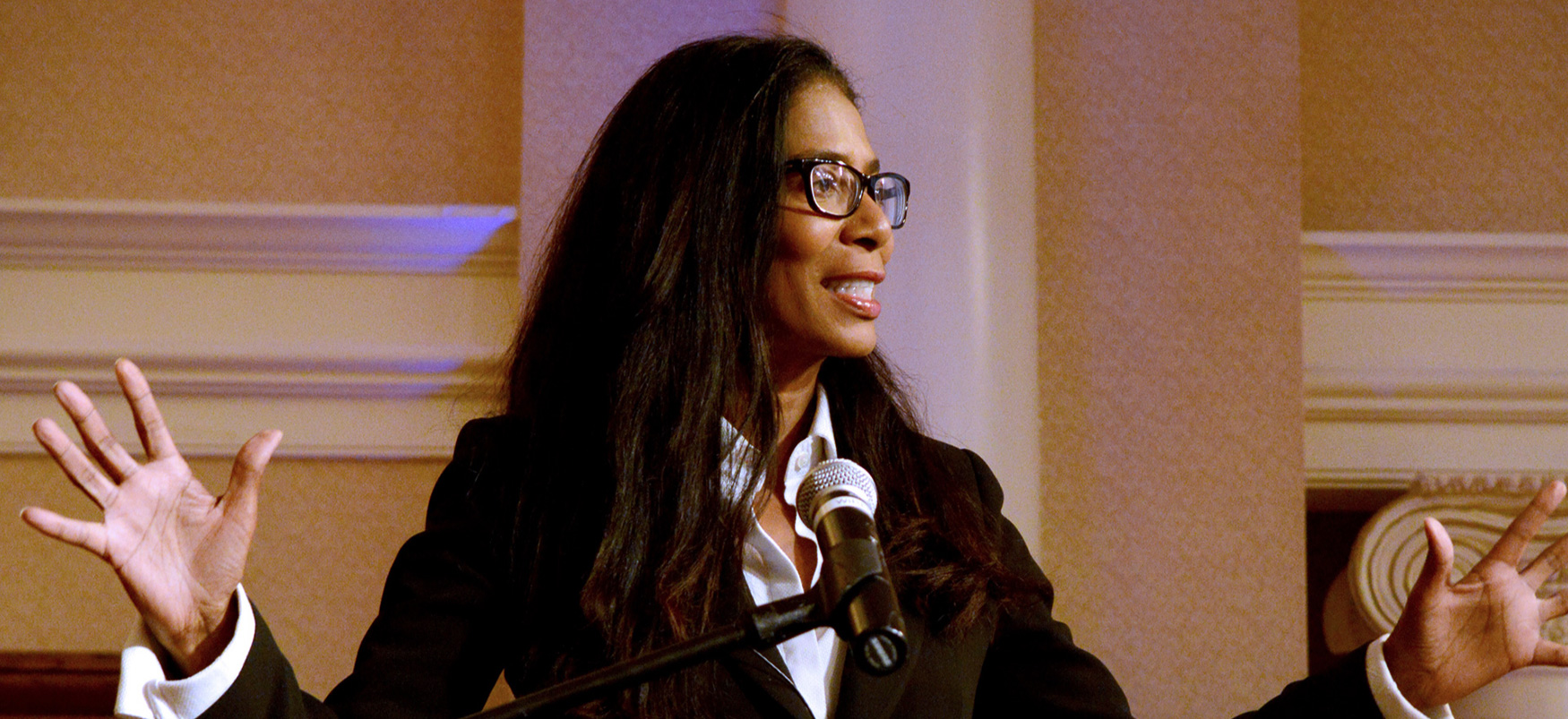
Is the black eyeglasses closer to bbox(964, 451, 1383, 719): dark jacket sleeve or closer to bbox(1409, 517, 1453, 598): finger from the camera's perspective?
bbox(964, 451, 1383, 719): dark jacket sleeve

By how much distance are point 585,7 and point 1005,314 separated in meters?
0.75

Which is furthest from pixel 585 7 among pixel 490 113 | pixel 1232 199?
pixel 1232 199

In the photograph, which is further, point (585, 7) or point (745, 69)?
point (585, 7)

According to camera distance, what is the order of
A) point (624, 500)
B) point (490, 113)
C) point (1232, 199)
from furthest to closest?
point (490, 113), point (1232, 199), point (624, 500)

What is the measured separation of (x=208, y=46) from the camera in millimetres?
2109

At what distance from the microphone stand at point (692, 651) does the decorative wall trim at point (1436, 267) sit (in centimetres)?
144

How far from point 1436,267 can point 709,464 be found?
118 centimetres

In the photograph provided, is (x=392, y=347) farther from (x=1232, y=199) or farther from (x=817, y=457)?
(x=1232, y=199)

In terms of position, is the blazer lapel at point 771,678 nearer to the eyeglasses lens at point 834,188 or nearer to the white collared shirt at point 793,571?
the white collared shirt at point 793,571

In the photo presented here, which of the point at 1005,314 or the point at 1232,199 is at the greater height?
the point at 1232,199

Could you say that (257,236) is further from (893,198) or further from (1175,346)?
(1175,346)

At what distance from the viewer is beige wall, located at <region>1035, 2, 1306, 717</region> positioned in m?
1.86

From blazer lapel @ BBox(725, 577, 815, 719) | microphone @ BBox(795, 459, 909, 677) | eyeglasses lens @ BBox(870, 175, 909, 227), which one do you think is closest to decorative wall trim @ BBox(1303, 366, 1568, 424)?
eyeglasses lens @ BBox(870, 175, 909, 227)

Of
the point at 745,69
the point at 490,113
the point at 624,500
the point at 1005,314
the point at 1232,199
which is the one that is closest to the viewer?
the point at 624,500
